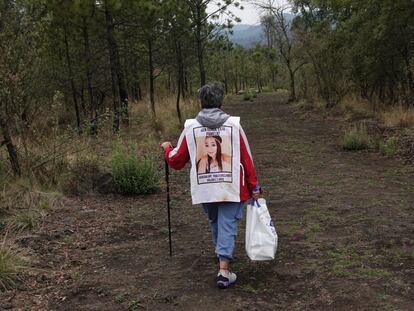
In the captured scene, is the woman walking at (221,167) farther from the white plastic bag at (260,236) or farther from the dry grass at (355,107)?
the dry grass at (355,107)

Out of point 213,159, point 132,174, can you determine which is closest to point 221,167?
point 213,159

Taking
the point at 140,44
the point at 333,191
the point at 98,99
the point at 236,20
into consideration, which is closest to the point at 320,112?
the point at 236,20

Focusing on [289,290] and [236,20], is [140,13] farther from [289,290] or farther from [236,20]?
[289,290]

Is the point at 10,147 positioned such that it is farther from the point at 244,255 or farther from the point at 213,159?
the point at 213,159

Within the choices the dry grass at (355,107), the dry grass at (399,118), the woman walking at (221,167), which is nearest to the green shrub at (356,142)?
the dry grass at (399,118)

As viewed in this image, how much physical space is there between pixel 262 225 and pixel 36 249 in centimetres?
246

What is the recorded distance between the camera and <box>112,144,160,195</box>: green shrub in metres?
7.56

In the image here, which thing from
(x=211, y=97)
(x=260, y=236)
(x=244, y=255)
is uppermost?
(x=211, y=97)

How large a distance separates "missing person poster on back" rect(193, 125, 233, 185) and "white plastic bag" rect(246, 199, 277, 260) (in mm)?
374

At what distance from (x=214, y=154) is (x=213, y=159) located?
42mm

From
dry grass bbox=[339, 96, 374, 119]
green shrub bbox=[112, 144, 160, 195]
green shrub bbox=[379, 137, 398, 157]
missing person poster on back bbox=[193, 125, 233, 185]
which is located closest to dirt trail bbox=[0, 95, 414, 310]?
green shrub bbox=[112, 144, 160, 195]

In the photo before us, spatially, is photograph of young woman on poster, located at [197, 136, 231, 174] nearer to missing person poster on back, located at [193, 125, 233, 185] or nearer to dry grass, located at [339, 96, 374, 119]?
missing person poster on back, located at [193, 125, 233, 185]

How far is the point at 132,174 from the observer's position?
7.62 m

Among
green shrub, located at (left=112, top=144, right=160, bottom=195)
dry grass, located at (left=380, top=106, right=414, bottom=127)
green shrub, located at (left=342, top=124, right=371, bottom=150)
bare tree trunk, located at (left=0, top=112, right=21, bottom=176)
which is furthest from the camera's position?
dry grass, located at (left=380, top=106, right=414, bottom=127)
